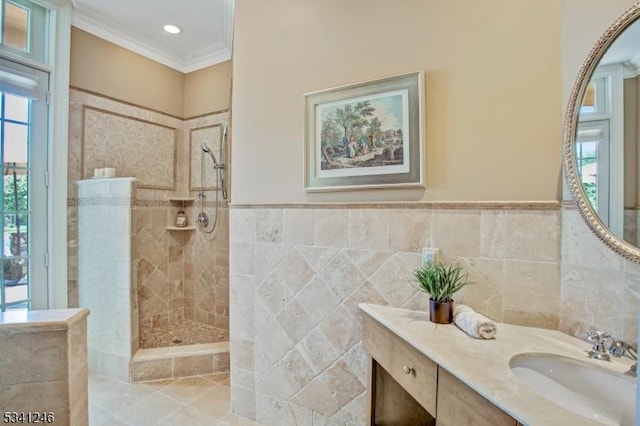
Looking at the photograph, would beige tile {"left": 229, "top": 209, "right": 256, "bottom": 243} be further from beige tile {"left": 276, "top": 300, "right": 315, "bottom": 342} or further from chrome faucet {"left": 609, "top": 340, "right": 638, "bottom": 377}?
chrome faucet {"left": 609, "top": 340, "right": 638, "bottom": 377}

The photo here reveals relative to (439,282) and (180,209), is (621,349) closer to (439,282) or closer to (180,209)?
(439,282)

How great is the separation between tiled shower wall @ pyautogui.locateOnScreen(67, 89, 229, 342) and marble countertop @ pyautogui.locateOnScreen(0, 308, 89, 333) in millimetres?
1158

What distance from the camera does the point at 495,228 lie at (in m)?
1.38

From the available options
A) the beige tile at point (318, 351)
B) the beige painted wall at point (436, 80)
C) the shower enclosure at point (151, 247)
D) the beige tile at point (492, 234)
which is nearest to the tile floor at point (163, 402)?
the shower enclosure at point (151, 247)

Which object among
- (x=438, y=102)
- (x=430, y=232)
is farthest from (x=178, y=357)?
(x=438, y=102)

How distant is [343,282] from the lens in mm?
1729

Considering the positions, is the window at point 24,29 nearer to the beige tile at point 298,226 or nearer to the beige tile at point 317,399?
the beige tile at point 298,226

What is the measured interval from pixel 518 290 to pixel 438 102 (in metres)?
0.92

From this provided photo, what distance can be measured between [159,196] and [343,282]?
2.40 m

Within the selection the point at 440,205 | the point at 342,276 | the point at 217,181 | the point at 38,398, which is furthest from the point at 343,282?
the point at 217,181

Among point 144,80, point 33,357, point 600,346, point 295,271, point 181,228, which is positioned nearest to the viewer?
point 600,346

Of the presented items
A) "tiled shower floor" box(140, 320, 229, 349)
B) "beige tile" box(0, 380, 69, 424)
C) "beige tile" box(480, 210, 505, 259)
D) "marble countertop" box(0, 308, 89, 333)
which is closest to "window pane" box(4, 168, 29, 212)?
"marble countertop" box(0, 308, 89, 333)

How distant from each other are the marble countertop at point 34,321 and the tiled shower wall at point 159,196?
1.16 metres

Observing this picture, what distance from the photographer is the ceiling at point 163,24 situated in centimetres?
262
